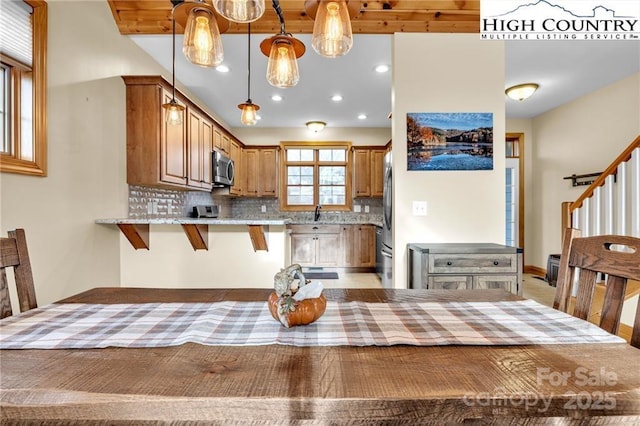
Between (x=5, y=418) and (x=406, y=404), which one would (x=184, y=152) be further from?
(x=406, y=404)

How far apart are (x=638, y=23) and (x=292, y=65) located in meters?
2.85

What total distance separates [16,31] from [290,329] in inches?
91.4

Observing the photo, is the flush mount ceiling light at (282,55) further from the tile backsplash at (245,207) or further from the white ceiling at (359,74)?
the tile backsplash at (245,207)

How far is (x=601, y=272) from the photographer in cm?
109

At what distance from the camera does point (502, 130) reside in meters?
2.66

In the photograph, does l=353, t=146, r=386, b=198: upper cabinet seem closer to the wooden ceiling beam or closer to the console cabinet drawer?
the wooden ceiling beam

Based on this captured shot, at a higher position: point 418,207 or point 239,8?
point 239,8

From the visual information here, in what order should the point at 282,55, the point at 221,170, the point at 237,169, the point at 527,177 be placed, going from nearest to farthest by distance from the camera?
the point at 282,55
the point at 221,170
the point at 527,177
the point at 237,169

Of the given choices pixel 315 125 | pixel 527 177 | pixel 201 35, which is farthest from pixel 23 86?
pixel 527 177

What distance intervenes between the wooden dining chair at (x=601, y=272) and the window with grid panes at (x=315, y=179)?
475cm

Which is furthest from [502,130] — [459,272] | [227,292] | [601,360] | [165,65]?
[165,65]

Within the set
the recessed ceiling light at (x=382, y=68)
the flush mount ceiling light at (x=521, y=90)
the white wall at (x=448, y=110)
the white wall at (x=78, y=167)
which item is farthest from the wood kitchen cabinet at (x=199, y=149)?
the flush mount ceiling light at (x=521, y=90)

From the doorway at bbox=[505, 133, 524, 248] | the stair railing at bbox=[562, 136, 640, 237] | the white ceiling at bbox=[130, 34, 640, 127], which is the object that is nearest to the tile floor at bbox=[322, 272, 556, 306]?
the doorway at bbox=[505, 133, 524, 248]

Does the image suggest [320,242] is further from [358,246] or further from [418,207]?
[418,207]
